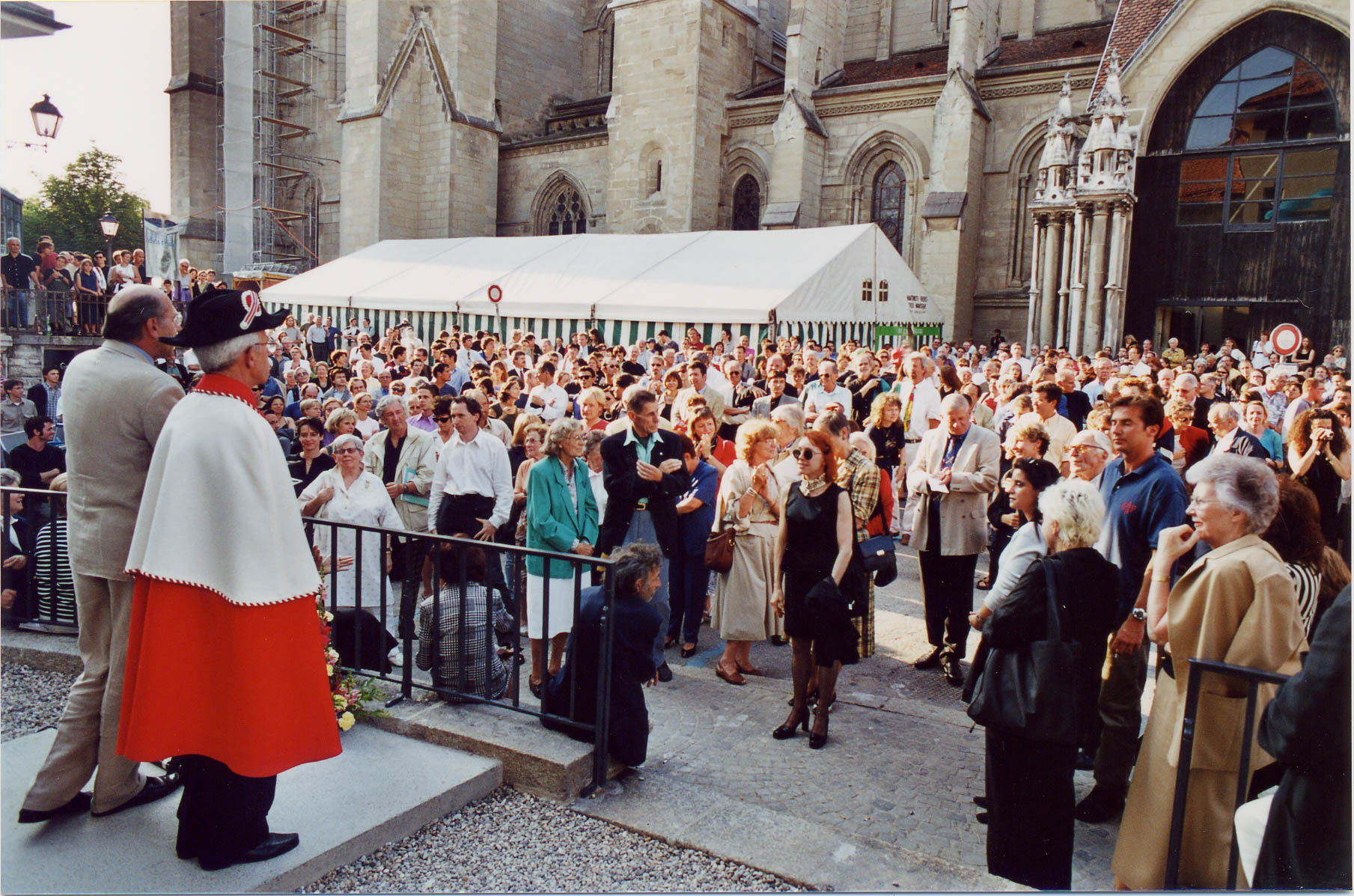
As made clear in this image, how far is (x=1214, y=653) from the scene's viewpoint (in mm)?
2840

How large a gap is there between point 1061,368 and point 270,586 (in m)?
8.32

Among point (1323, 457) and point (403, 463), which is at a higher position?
point (1323, 457)

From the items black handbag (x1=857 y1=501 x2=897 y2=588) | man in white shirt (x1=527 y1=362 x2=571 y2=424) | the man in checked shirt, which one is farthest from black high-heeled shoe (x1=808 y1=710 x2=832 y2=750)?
man in white shirt (x1=527 y1=362 x2=571 y2=424)

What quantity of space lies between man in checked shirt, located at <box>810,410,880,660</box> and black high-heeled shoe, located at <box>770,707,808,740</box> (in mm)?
251

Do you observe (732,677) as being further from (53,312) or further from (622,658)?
(53,312)

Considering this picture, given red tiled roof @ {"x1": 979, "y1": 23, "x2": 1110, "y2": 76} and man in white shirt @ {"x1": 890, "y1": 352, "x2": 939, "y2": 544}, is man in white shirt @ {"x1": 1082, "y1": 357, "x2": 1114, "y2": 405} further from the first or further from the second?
red tiled roof @ {"x1": 979, "y1": 23, "x2": 1110, "y2": 76}

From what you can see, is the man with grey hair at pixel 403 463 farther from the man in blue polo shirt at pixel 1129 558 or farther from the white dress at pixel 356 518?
the man in blue polo shirt at pixel 1129 558

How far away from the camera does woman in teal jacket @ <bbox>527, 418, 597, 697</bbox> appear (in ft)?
16.3

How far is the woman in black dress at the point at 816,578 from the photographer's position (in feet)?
14.5

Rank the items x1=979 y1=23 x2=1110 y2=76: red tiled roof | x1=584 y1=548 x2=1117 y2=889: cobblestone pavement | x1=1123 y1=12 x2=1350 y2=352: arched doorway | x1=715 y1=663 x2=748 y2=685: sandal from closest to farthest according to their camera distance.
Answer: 1. x1=584 y1=548 x2=1117 y2=889: cobblestone pavement
2. x1=715 y1=663 x2=748 y2=685: sandal
3. x1=1123 y1=12 x2=1350 y2=352: arched doorway
4. x1=979 y1=23 x2=1110 y2=76: red tiled roof

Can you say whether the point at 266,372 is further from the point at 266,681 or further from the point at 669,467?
the point at 669,467

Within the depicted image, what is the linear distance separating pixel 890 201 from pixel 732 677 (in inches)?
845

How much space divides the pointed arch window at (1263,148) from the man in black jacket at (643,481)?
18.2 metres

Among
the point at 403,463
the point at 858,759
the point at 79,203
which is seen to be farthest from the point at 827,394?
the point at 79,203
